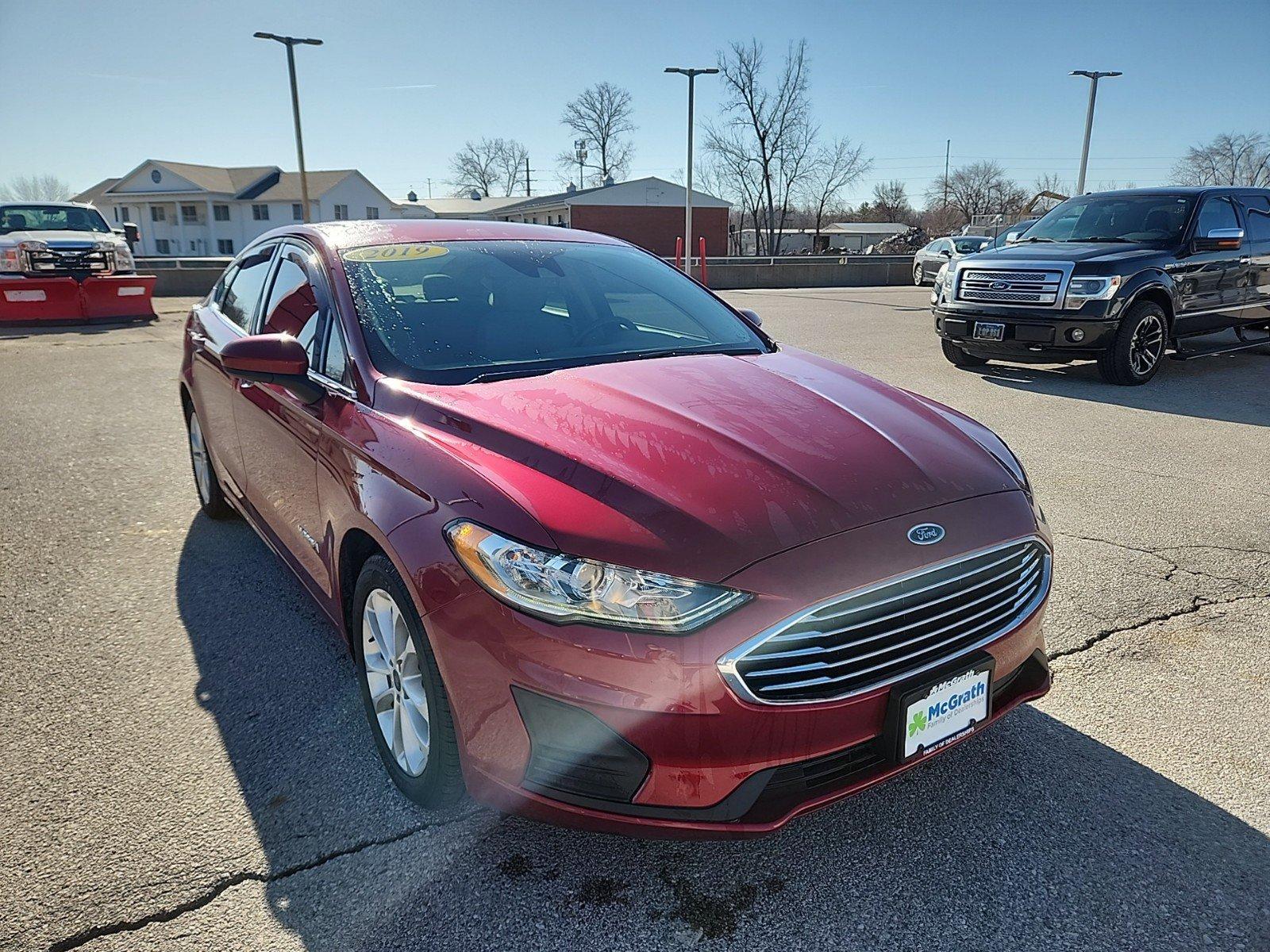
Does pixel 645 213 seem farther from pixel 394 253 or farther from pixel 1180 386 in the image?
pixel 394 253

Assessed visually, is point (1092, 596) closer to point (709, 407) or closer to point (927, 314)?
point (709, 407)

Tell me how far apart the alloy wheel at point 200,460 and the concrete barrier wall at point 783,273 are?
1954cm

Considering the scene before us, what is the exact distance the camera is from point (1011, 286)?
346 inches

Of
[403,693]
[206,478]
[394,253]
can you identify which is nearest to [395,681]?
[403,693]

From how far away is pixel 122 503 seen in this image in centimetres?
520

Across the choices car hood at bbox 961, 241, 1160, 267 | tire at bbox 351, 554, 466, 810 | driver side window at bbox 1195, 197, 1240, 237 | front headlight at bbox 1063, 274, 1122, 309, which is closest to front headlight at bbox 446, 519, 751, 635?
tire at bbox 351, 554, 466, 810

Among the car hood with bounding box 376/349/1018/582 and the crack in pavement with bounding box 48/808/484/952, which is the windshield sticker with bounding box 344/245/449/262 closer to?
the car hood with bounding box 376/349/1018/582

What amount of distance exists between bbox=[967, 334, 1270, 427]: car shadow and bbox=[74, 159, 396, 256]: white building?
180 feet

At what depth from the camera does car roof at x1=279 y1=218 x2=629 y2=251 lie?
3381mm

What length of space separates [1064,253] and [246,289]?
7.79 m

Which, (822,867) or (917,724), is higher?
(917,724)

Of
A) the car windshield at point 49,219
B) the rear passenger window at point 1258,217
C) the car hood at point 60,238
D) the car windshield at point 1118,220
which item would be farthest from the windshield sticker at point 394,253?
the car windshield at point 49,219

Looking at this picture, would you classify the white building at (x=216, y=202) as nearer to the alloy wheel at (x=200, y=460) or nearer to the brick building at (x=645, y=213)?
the brick building at (x=645, y=213)

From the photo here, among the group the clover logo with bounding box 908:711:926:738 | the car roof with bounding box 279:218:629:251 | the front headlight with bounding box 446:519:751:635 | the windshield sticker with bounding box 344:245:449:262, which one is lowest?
the clover logo with bounding box 908:711:926:738
